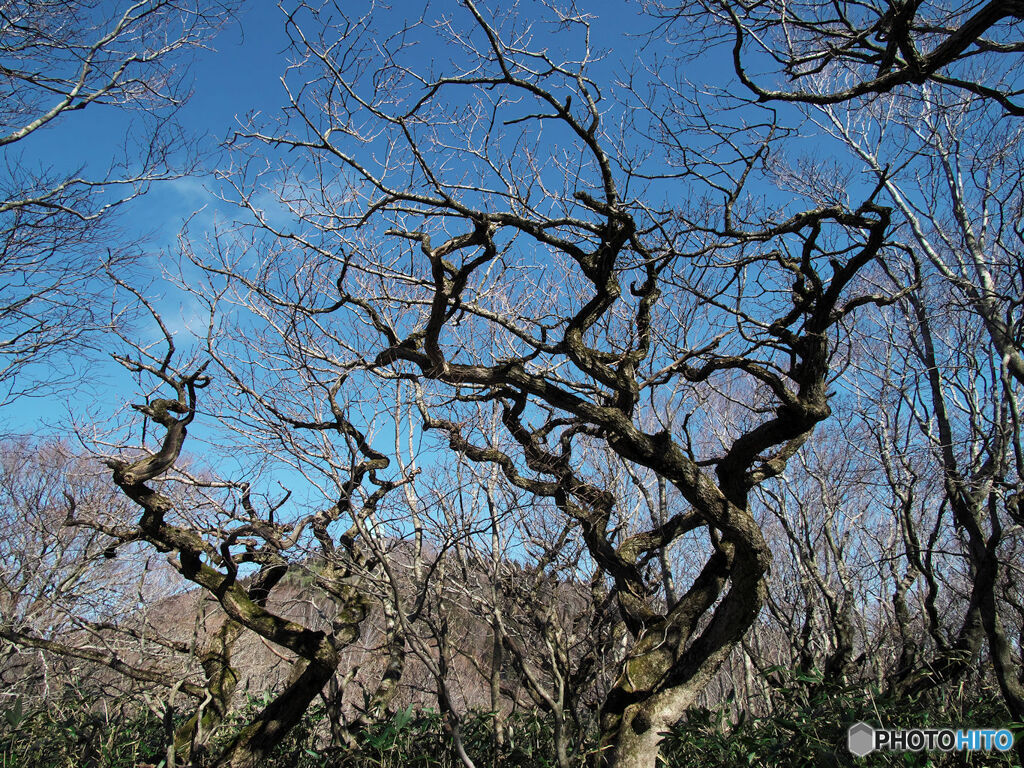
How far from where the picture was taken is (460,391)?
5395 millimetres

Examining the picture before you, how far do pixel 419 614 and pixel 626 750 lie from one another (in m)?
1.65

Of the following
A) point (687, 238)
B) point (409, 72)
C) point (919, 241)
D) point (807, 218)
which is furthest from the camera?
point (919, 241)

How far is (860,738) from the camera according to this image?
11.5 ft

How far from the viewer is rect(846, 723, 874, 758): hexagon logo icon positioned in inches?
135

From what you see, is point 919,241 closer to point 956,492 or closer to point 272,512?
point 956,492

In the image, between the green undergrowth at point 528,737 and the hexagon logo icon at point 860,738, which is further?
the green undergrowth at point 528,737

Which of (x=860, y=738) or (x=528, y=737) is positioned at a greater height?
(x=860, y=738)

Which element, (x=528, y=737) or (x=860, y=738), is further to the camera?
(x=528, y=737)

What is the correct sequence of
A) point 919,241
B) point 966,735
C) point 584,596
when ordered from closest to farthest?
point 966,735, point 584,596, point 919,241

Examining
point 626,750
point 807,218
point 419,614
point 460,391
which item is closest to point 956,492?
point 807,218

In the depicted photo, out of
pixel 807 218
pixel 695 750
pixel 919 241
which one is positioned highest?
pixel 919 241

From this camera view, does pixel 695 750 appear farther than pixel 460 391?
No

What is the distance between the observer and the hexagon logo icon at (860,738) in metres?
3.43

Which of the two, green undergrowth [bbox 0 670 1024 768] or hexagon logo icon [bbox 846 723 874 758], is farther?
green undergrowth [bbox 0 670 1024 768]
